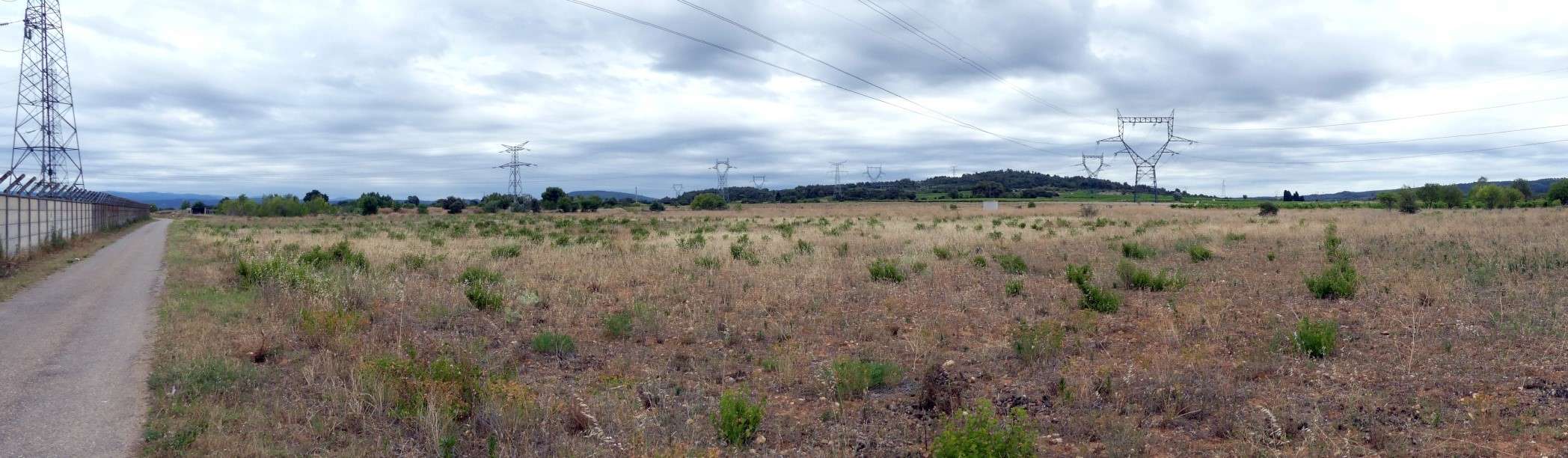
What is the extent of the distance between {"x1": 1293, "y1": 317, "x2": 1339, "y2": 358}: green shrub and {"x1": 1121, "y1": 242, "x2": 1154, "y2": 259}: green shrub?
40.7 feet

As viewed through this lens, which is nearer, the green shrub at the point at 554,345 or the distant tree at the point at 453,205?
the green shrub at the point at 554,345

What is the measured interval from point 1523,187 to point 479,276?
12090 centimetres

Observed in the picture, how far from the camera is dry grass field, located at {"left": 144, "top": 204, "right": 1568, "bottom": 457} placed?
6449mm

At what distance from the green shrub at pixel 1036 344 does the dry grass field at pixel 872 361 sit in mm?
38

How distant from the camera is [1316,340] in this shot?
29.4 ft

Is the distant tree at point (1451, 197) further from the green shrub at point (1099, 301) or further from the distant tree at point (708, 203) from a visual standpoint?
the green shrub at point (1099, 301)

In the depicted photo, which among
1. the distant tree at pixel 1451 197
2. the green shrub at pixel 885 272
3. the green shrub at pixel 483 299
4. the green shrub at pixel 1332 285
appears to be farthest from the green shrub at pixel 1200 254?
the distant tree at pixel 1451 197

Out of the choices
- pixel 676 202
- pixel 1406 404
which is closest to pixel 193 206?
pixel 676 202

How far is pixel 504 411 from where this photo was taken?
693 cm

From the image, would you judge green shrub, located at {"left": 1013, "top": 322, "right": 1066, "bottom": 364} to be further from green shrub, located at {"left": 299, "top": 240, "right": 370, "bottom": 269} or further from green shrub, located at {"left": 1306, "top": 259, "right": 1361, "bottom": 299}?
green shrub, located at {"left": 299, "top": 240, "right": 370, "bottom": 269}

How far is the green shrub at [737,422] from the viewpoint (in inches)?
258

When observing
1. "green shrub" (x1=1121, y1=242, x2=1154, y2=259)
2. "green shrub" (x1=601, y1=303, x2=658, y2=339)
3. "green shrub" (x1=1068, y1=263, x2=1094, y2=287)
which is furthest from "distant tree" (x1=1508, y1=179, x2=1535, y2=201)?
"green shrub" (x1=601, y1=303, x2=658, y2=339)

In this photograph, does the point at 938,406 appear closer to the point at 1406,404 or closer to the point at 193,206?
the point at 1406,404

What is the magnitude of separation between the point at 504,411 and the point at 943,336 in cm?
603
